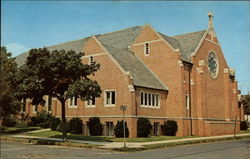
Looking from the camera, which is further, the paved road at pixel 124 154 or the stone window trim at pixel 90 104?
the stone window trim at pixel 90 104

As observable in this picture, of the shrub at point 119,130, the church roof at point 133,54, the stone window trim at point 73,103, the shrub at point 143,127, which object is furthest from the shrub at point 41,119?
the shrub at point 143,127

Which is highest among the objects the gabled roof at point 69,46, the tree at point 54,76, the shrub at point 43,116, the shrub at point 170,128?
the gabled roof at point 69,46

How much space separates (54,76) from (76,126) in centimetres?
1290

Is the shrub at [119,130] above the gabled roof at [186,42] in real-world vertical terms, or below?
below

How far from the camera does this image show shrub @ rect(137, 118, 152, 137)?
35.4 metres

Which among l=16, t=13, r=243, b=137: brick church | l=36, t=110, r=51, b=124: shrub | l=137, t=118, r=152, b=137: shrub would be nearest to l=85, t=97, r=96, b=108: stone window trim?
l=16, t=13, r=243, b=137: brick church

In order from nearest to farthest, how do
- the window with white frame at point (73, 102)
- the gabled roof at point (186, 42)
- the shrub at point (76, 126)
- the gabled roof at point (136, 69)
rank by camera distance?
the gabled roof at point (136, 69) → the shrub at point (76, 126) → the window with white frame at point (73, 102) → the gabled roof at point (186, 42)

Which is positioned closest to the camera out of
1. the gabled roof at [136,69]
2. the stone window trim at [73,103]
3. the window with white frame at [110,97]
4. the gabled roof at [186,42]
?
the window with white frame at [110,97]

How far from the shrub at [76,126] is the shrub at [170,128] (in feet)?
34.7

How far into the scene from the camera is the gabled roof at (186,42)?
44850 millimetres

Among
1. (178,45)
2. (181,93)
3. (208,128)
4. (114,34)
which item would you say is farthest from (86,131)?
(114,34)

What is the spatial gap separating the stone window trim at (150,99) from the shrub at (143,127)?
2121mm

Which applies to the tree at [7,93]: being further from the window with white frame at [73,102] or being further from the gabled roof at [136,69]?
the gabled roof at [136,69]

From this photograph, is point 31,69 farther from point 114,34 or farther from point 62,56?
point 114,34
